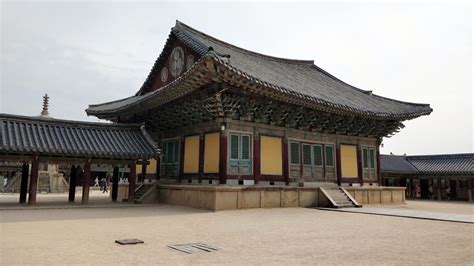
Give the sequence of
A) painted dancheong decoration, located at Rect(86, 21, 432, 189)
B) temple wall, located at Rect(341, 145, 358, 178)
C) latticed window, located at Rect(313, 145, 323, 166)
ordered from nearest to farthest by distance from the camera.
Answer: painted dancheong decoration, located at Rect(86, 21, 432, 189)
latticed window, located at Rect(313, 145, 323, 166)
temple wall, located at Rect(341, 145, 358, 178)

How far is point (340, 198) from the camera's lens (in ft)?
59.8

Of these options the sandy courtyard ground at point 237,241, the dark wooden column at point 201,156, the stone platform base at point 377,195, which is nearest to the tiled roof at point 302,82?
the dark wooden column at point 201,156

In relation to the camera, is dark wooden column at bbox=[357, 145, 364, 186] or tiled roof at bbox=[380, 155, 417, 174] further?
tiled roof at bbox=[380, 155, 417, 174]

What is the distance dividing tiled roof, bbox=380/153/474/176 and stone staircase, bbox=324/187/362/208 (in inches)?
685

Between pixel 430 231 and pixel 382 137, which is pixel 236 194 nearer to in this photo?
pixel 430 231

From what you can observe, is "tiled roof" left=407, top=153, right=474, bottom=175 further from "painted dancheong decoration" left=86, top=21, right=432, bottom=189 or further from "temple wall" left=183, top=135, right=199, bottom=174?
"temple wall" left=183, top=135, right=199, bottom=174

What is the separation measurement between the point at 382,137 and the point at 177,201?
47.6 feet

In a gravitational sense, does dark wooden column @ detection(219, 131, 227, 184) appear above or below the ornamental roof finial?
below

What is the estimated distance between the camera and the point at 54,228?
28.8ft

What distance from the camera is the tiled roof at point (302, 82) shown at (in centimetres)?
1916

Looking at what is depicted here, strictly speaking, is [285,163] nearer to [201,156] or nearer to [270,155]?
[270,155]

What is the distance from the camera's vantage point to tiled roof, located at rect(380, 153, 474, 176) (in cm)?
3297

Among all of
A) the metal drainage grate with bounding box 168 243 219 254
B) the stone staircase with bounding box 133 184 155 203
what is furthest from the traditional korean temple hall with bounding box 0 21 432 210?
the metal drainage grate with bounding box 168 243 219 254

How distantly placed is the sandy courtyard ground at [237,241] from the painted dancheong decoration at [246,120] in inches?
223
